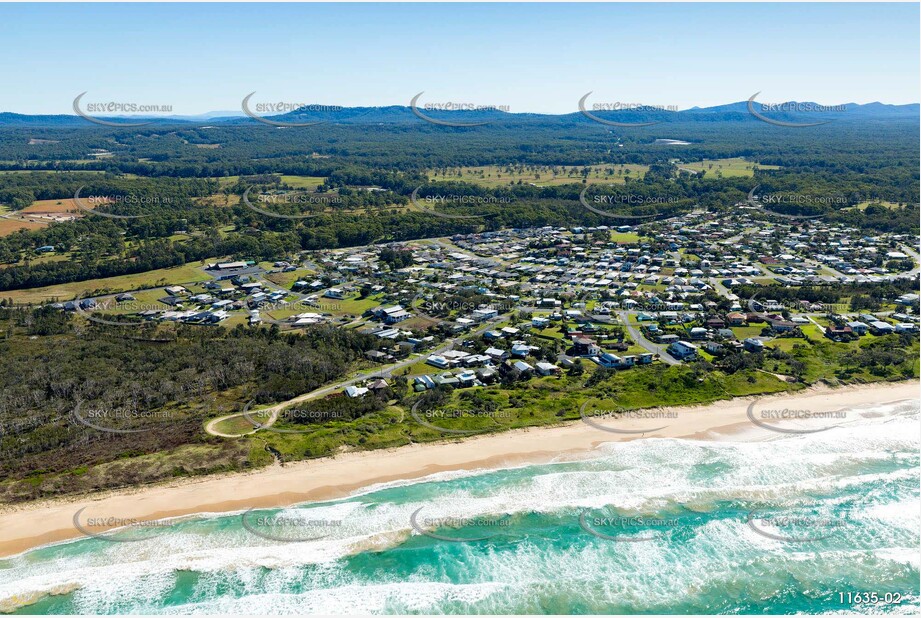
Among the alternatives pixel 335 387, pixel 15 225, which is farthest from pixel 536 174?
pixel 335 387

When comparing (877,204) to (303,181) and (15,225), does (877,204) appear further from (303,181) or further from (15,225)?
(15,225)

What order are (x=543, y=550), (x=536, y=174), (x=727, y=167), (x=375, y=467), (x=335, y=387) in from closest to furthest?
→ (x=543, y=550)
(x=375, y=467)
(x=335, y=387)
(x=536, y=174)
(x=727, y=167)

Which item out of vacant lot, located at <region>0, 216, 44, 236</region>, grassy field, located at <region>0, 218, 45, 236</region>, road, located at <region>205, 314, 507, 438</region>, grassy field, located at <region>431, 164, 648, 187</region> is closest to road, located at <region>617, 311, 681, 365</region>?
road, located at <region>205, 314, 507, 438</region>

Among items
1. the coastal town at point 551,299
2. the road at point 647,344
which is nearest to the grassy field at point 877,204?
the coastal town at point 551,299

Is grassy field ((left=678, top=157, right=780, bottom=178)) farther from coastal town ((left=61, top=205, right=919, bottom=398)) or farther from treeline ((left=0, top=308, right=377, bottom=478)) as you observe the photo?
treeline ((left=0, top=308, right=377, bottom=478))

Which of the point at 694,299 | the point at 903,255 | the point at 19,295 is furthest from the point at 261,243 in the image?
the point at 903,255

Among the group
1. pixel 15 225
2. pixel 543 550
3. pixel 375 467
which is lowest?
pixel 543 550
